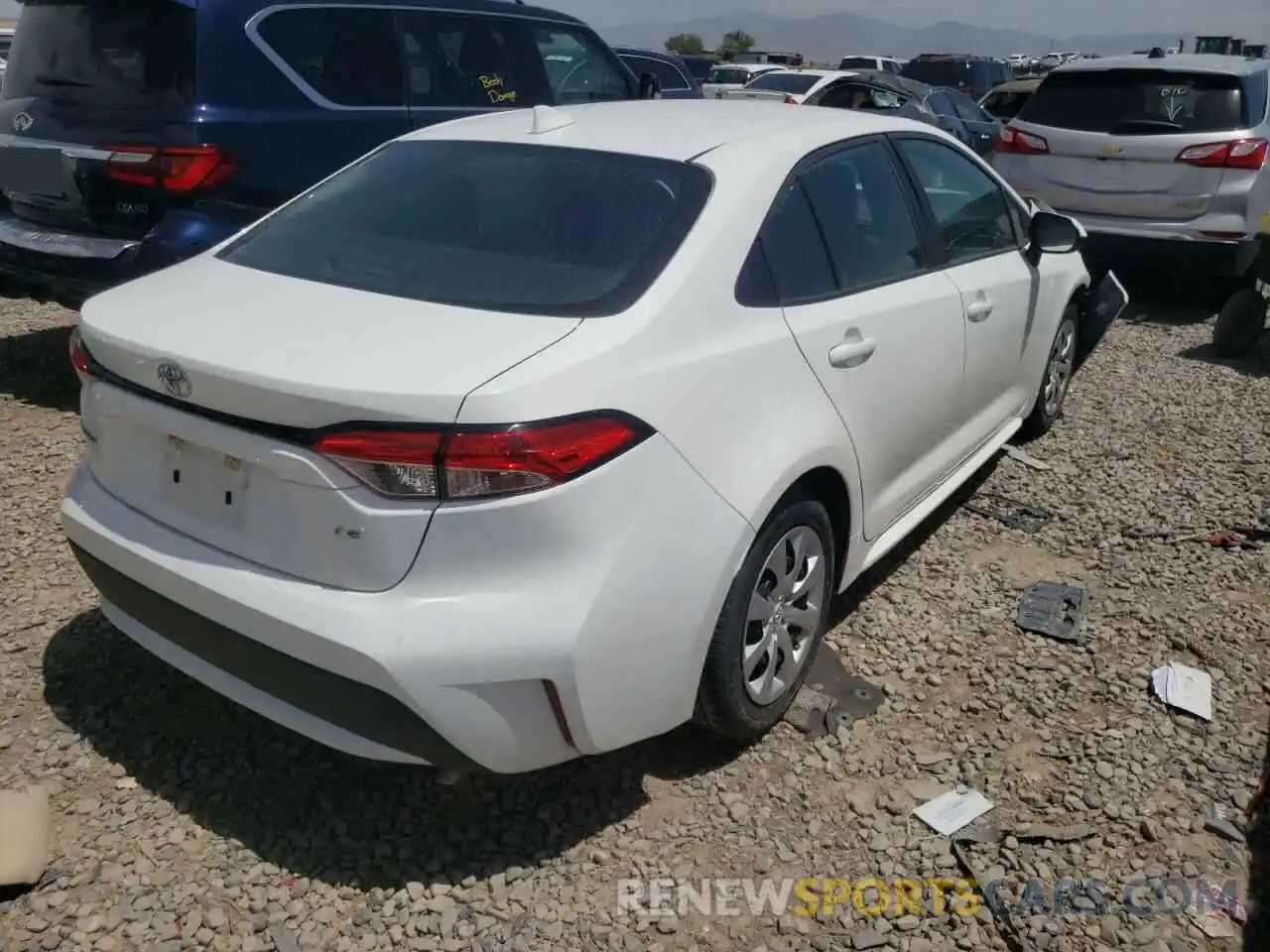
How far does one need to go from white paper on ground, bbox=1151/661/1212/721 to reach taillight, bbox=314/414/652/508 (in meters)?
2.17

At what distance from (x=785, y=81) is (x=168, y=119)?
623 inches

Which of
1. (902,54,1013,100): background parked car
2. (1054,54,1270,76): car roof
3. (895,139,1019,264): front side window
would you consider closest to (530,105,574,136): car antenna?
(895,139,1019,264): front side window

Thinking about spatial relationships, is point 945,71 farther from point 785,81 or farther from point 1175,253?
point 1175,253

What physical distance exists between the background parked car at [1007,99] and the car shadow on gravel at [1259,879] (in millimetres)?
14570

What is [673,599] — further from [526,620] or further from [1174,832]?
[1174,832]

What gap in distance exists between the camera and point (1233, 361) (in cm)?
695

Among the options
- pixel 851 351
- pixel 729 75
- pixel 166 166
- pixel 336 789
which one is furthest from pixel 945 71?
pixel 336 789

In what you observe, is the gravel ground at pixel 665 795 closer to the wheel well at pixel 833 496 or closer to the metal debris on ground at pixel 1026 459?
the wheel well at pixel 833 496

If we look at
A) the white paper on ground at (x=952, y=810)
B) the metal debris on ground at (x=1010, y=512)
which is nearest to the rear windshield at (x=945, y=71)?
the metal debris on ground at (x=1010, y=512)

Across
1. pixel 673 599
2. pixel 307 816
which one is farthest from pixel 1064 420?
pixel 307 816

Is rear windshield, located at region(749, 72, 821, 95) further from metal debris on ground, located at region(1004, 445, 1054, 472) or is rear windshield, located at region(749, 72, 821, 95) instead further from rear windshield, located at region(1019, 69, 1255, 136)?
metal debris on ground, located at region(1004, 445, 1054, 472)

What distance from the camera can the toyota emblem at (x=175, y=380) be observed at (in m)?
2.33

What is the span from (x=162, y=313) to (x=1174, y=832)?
2782 millimetres

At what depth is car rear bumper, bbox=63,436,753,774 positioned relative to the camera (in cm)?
217
